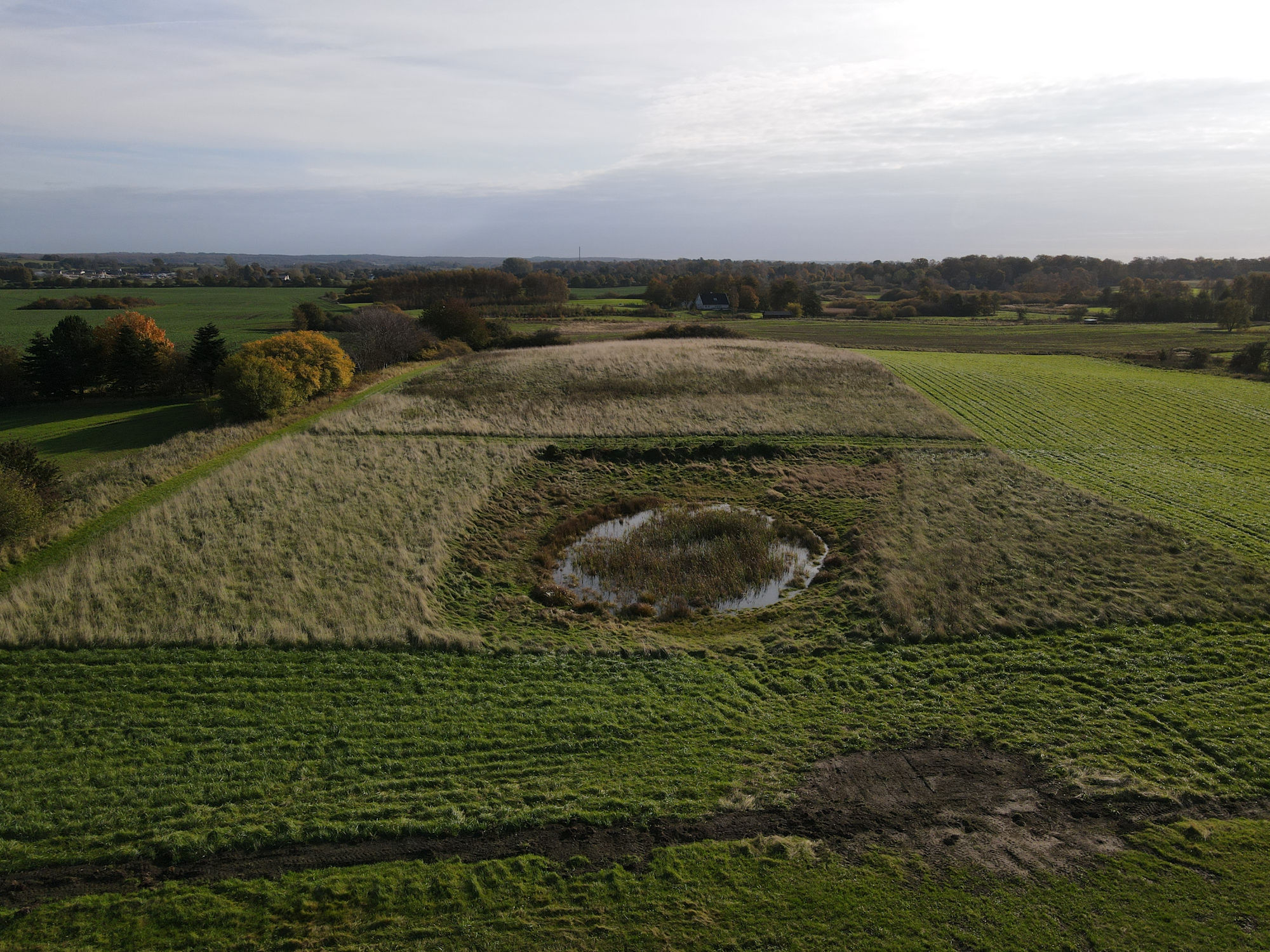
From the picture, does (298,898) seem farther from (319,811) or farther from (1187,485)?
(1187,485)

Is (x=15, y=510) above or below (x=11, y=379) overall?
below

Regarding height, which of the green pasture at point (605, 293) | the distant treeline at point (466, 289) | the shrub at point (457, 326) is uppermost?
the green pasture at point (605, 293)

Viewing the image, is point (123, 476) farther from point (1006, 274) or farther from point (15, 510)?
point (1006, 274)

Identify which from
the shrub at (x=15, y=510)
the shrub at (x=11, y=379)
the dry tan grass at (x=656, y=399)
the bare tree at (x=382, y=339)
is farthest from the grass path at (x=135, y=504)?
the shrub at (x=11, y=379)

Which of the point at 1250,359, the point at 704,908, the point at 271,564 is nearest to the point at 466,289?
the point at 271,564

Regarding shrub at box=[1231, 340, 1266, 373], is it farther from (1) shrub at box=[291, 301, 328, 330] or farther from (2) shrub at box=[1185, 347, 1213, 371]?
(1) shrub at box=[291, 301, 328, 330]

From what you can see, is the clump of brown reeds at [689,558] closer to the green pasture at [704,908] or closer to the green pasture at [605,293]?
the green pasture at [704,908]

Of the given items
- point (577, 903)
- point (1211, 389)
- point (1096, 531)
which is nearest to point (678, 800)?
point (577, 903)
